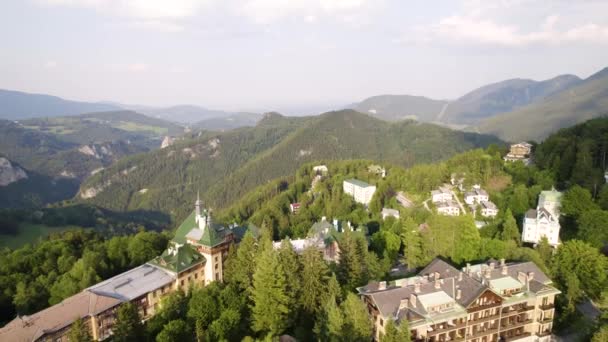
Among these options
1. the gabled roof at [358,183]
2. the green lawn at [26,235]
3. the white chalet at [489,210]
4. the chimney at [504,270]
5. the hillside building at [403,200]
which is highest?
the chimney at [504,270]

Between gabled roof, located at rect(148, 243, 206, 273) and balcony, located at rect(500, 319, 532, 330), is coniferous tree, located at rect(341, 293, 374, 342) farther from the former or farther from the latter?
gabled roof, located at rect(148, 243, 206, 273)

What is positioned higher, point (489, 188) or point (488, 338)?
point (489, 188)

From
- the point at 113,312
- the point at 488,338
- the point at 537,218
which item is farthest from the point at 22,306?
the point at 537,218

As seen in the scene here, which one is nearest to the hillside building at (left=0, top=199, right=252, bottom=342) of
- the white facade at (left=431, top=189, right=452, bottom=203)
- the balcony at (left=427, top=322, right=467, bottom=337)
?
the balcony at (left=427, top=322, right=467, bottom=337)

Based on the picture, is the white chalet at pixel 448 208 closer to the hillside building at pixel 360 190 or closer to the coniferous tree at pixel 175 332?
the hillside building at pixel 360 190

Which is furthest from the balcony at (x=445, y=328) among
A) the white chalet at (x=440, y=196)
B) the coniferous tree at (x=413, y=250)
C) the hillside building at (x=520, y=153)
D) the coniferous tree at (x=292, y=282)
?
the hillside building at (x=520, y=153)

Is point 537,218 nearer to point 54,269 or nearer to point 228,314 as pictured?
point 228,314

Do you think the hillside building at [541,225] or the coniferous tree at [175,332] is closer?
the coniferous tree at [175,332]
